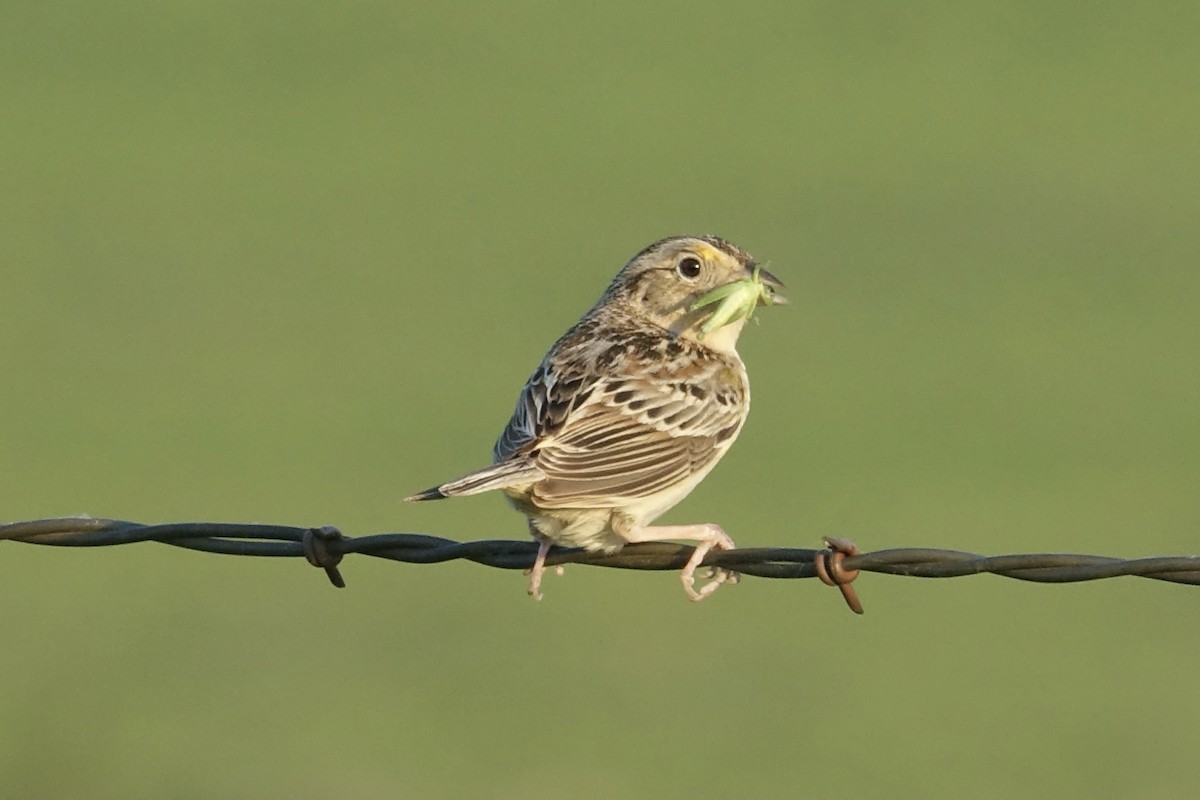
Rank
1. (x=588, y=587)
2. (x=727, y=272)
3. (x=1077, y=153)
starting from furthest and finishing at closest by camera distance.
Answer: (x=1077, y=153)
(x=588, y=587)
(x=727, y=272)

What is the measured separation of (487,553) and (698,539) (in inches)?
42.9

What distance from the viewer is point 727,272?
8.82 meters

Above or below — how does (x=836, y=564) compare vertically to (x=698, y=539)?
below

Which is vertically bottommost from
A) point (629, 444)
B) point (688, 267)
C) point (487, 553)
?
point (487, 553)

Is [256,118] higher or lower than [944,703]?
higher

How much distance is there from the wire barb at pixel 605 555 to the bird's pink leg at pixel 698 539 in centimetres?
8

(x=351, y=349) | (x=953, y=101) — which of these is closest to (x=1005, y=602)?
(x=351, y=349)

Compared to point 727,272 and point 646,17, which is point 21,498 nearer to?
point 727,272

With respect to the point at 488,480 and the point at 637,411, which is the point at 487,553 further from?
the point at 637,411

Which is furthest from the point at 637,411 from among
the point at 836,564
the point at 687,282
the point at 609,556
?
the point at 836,564

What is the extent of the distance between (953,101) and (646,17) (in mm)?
7908

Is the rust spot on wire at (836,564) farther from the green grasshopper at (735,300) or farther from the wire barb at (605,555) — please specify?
the green grasshopper at (735,300)

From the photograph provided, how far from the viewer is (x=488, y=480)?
6785 millimetres

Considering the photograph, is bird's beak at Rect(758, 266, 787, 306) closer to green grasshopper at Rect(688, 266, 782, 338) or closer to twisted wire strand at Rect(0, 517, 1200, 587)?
green grasshopper at Rect(688, 266, 782, 338)
